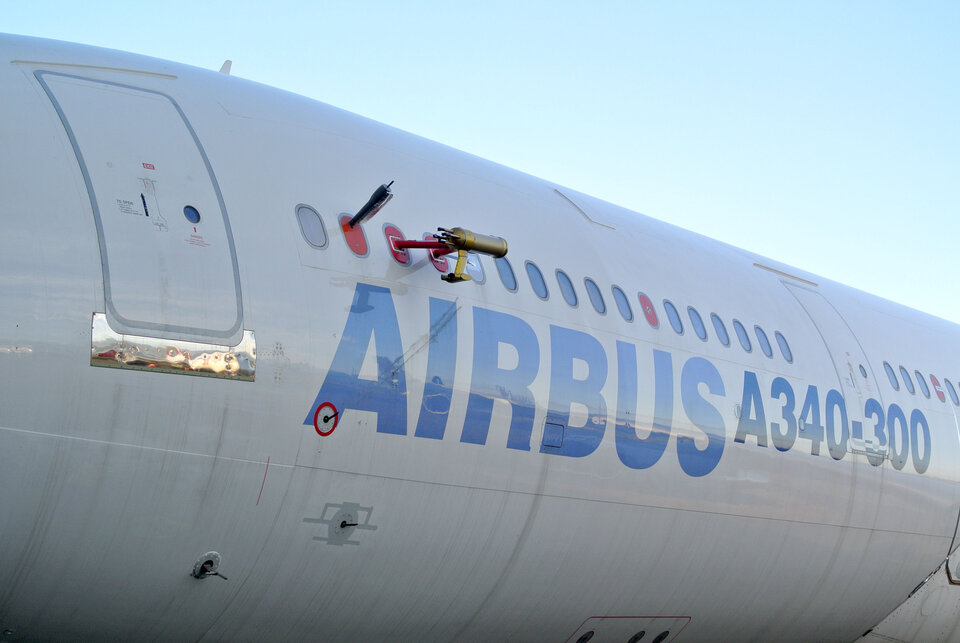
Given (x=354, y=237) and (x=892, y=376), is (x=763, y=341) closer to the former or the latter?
(x=892, y=376)

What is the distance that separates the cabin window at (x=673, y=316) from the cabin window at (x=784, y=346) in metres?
1.72

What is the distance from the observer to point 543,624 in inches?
292

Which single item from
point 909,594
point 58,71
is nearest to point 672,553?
point 909,594

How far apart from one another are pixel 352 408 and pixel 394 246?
1.27 meters

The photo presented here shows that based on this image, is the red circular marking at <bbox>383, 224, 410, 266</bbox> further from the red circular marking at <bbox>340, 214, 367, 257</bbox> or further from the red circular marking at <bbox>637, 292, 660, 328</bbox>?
the red circular marking at <bbox>637, 292, 660, 328</bbox>

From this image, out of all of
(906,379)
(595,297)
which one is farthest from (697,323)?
(906,379)

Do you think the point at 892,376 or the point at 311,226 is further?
the point at 892,376

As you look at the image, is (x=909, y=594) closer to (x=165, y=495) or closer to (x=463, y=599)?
(x=463, y=599)

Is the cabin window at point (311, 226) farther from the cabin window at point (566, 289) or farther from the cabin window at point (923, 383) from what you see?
the cabin window at point (923, 383)

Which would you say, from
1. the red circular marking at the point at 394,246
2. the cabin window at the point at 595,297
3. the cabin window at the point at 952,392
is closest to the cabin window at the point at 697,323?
the cabin window at the point at 595,297

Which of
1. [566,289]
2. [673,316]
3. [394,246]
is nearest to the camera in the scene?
[394,246]

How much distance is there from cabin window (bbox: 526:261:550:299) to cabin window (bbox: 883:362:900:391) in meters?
5.82

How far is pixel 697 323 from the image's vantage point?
29.2 ft

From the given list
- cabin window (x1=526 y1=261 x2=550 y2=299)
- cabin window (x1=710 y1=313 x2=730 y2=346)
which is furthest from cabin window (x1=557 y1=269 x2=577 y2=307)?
cabin window (x1=710 y1=313 x2=730 y2=346)
